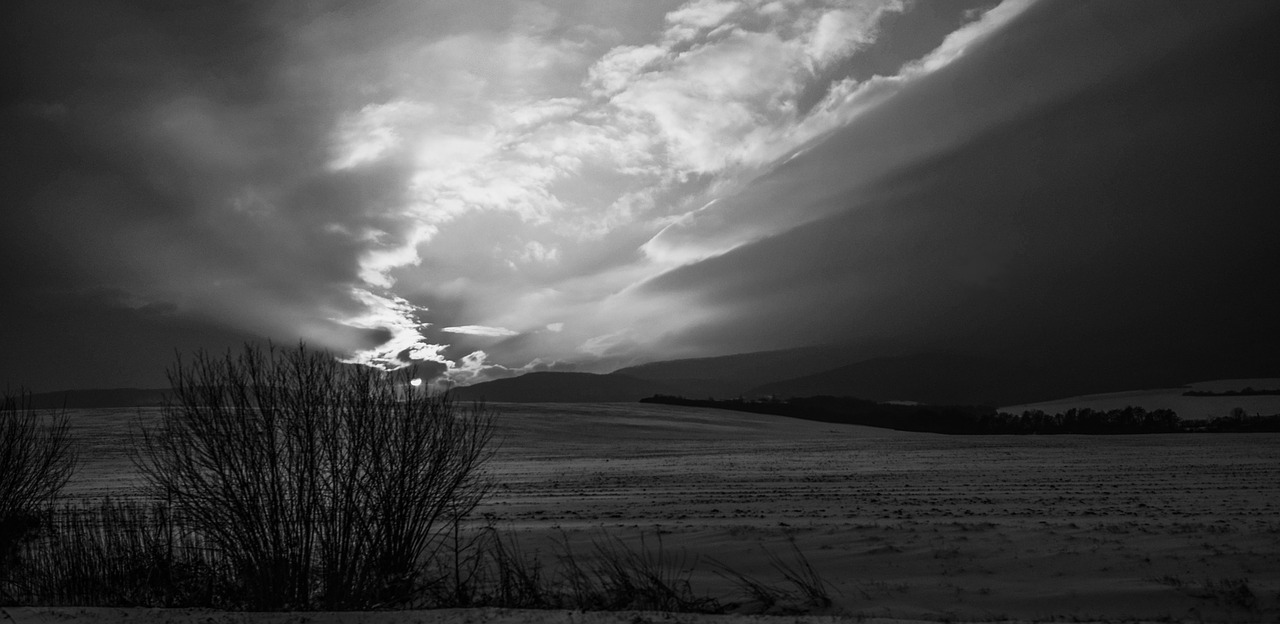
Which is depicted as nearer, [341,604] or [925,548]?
[341,604]

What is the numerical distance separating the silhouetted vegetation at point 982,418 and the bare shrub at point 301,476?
9685 cm

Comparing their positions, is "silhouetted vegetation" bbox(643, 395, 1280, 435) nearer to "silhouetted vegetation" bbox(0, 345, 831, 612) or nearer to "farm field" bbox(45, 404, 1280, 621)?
"farm field" bbox(45, 404, 1280, 621)

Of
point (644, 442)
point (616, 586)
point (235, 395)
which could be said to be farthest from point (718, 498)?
point (644, 442)

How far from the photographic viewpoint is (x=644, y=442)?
73.6 m

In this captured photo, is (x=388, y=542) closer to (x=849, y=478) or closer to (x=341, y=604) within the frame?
(x=341, y=604)

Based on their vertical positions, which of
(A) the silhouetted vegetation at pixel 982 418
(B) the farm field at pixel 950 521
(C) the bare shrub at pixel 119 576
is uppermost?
(C) the bare shrub at pixel 119 576

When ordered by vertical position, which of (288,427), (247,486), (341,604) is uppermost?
(288,427)

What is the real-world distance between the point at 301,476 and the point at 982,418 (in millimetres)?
119755

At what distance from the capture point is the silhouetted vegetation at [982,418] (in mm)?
95938

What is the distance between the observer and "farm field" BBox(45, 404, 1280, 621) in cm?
1437

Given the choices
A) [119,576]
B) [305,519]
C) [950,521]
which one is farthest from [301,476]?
[950,521]

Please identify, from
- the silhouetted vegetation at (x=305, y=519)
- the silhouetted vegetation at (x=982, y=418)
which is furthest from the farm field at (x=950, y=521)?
the silhouetted vegetation at (x=982, y=418)

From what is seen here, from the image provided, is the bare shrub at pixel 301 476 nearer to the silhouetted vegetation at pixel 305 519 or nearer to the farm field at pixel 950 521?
the silhouetted vegetation at pixel 305 519

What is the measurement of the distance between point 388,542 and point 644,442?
195ft
